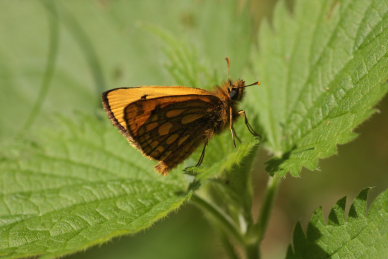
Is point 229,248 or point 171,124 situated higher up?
point 171,124

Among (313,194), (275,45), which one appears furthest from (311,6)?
(313,194)

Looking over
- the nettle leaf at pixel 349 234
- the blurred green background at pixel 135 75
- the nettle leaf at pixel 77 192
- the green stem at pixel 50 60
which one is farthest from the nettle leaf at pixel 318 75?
the green stem at pixel 50 60

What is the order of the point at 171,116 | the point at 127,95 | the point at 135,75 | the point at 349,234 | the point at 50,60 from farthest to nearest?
the point at 50,60 < the point at 135,75 < the point at 171,116 < the point at 127,95 < the point at 349,234

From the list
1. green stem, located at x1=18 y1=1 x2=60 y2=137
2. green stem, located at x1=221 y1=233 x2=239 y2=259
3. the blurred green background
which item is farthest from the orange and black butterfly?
green stem, located at x1=18 y1=1 x2=60 y2=137

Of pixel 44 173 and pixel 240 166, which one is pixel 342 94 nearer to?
pixel 240 166

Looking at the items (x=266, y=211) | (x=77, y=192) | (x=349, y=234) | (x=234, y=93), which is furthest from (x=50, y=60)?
(x=349, y=234)

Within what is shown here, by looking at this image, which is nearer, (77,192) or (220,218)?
(220,218)

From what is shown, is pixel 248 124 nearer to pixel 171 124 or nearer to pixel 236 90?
pixel 236 90

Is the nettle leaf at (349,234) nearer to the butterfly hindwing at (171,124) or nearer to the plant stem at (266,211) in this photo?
the plant stem at (266,211)
